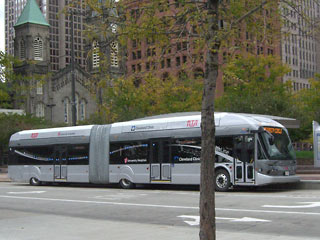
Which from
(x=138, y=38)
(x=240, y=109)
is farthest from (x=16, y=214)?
(x=240, y=109)

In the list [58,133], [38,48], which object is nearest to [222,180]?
[58,133]

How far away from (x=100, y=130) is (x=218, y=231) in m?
15.7

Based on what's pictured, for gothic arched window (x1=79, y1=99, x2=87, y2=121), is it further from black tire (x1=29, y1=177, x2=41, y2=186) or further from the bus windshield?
the bus windshield

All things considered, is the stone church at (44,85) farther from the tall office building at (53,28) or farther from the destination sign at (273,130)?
the destination sign at (273,130)

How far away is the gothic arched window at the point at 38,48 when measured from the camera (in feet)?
319

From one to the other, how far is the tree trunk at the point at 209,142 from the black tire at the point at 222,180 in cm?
1387

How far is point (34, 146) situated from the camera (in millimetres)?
28922

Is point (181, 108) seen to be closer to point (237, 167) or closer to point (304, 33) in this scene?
point (237, 167)

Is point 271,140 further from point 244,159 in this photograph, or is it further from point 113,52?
point 113,52

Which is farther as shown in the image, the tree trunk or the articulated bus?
the articulated bus

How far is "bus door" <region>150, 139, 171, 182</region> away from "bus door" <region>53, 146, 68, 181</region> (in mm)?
5989

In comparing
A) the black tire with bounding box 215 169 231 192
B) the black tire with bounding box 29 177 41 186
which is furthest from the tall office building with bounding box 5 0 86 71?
the black tire with bounding box 215 169 231 192

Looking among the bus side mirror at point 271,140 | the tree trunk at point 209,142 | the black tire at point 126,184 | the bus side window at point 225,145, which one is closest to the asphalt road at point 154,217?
the bus side window at point 225,145

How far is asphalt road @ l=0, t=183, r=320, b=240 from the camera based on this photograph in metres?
10.7
